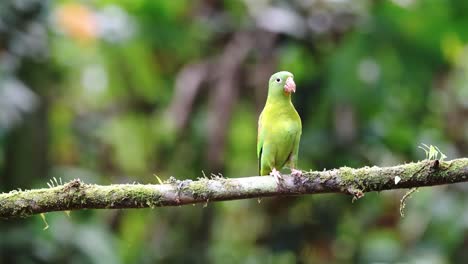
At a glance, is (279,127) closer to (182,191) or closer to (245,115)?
(182,191)

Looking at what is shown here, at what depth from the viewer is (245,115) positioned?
9.03 m

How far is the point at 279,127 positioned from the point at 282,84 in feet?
0.99

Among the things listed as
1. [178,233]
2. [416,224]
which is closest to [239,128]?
[178,233]

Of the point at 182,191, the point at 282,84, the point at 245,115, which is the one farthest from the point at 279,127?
the point at 245,115

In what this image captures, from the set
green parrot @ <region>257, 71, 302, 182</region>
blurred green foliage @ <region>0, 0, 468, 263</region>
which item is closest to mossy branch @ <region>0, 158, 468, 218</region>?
green parrot @ <region>257, 71, 302, 182</region>

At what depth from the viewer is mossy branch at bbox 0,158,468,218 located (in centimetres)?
331

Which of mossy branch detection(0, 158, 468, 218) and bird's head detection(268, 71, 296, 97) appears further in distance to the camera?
bird's head detection(268, 71, 296, 97)

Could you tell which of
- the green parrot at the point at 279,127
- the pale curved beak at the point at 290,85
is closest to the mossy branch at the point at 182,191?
the green parrot at the point at 279,127

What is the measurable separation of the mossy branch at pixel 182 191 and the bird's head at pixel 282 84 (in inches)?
19.8

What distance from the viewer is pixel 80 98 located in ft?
34.6

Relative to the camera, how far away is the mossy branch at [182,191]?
331 centimetres

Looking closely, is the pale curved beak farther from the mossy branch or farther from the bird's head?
the mossy branch

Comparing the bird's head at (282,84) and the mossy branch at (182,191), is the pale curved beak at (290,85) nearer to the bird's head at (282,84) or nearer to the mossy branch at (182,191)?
the bird's head at (282,84)

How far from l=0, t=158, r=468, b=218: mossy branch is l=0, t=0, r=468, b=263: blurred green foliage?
3953mm
